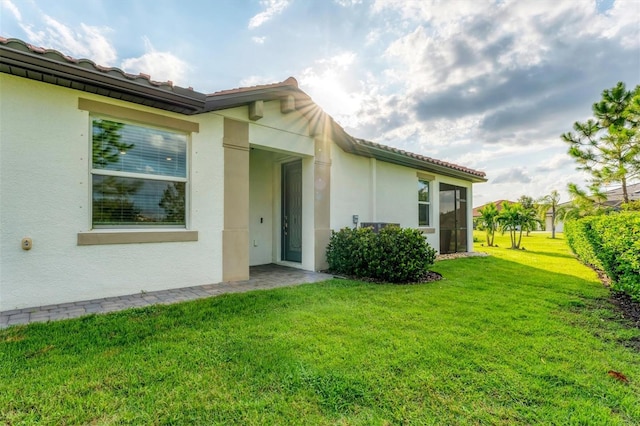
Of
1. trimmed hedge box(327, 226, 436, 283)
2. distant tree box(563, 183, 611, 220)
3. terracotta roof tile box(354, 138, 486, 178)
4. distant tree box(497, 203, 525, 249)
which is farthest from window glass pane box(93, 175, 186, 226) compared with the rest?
distant tree box(497, 203, 525, 249)

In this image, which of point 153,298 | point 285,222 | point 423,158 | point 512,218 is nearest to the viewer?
point 153,298

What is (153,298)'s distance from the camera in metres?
4.84

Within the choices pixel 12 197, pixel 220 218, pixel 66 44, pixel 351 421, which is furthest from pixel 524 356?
pixel 66 44

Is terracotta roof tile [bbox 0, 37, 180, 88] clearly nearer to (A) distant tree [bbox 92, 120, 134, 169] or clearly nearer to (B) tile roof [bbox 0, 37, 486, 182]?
(B) tile roof [bbox 0, 37, 486, 182]

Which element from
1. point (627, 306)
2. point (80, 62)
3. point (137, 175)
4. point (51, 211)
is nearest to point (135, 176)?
point (137, 175)

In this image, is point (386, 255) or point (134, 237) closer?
point (134, 237)

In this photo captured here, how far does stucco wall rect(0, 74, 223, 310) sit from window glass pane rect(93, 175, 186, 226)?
198 millimetres

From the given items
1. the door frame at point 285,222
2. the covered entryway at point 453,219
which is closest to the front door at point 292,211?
the door frame at point 285,222

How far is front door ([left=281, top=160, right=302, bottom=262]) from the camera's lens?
8.34 meters

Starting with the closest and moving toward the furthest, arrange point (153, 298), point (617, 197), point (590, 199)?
point (153, 298), point (590, 199), point (617, 197)

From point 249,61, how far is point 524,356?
951 centimetres

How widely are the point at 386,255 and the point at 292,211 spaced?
3.28 meters

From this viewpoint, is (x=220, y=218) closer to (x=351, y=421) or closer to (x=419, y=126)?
(x=351, y=421)

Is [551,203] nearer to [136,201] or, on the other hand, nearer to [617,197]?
[617,197]
